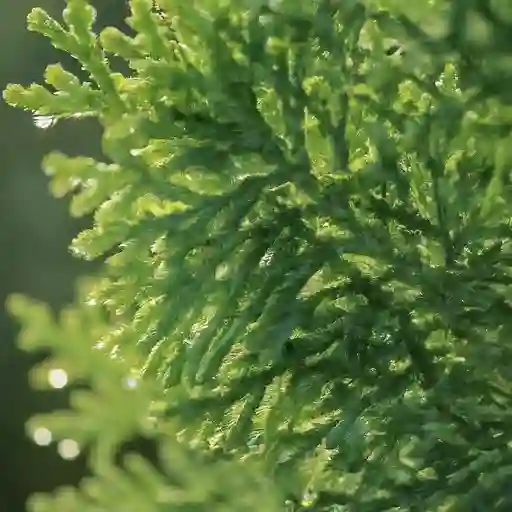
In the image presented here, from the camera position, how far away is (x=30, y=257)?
6.07 feet

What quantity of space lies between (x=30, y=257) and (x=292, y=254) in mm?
1317

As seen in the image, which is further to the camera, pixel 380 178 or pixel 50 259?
pixel 50 259

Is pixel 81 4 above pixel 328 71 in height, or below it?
above

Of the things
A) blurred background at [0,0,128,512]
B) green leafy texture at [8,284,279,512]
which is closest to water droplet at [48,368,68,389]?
green leafy texture at [8,284,279,512]

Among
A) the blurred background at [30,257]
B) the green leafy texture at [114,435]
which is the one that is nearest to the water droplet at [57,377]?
the green leafy texture at [114,435]

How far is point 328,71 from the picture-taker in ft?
1.97

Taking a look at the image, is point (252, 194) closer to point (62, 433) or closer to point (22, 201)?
point (62, 433)

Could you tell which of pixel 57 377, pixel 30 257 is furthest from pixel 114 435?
pixel 30 257

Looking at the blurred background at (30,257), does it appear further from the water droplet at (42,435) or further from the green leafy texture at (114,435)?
the green leafy texture at (114,435)

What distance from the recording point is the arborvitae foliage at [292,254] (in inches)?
23.6

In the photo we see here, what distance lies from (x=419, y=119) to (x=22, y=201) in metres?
1.36

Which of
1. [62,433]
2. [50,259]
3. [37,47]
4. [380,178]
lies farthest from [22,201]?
[380,178]

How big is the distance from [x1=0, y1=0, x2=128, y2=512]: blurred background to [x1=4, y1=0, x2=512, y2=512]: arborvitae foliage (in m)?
1.21

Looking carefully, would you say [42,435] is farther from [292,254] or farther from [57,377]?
[292,254]
